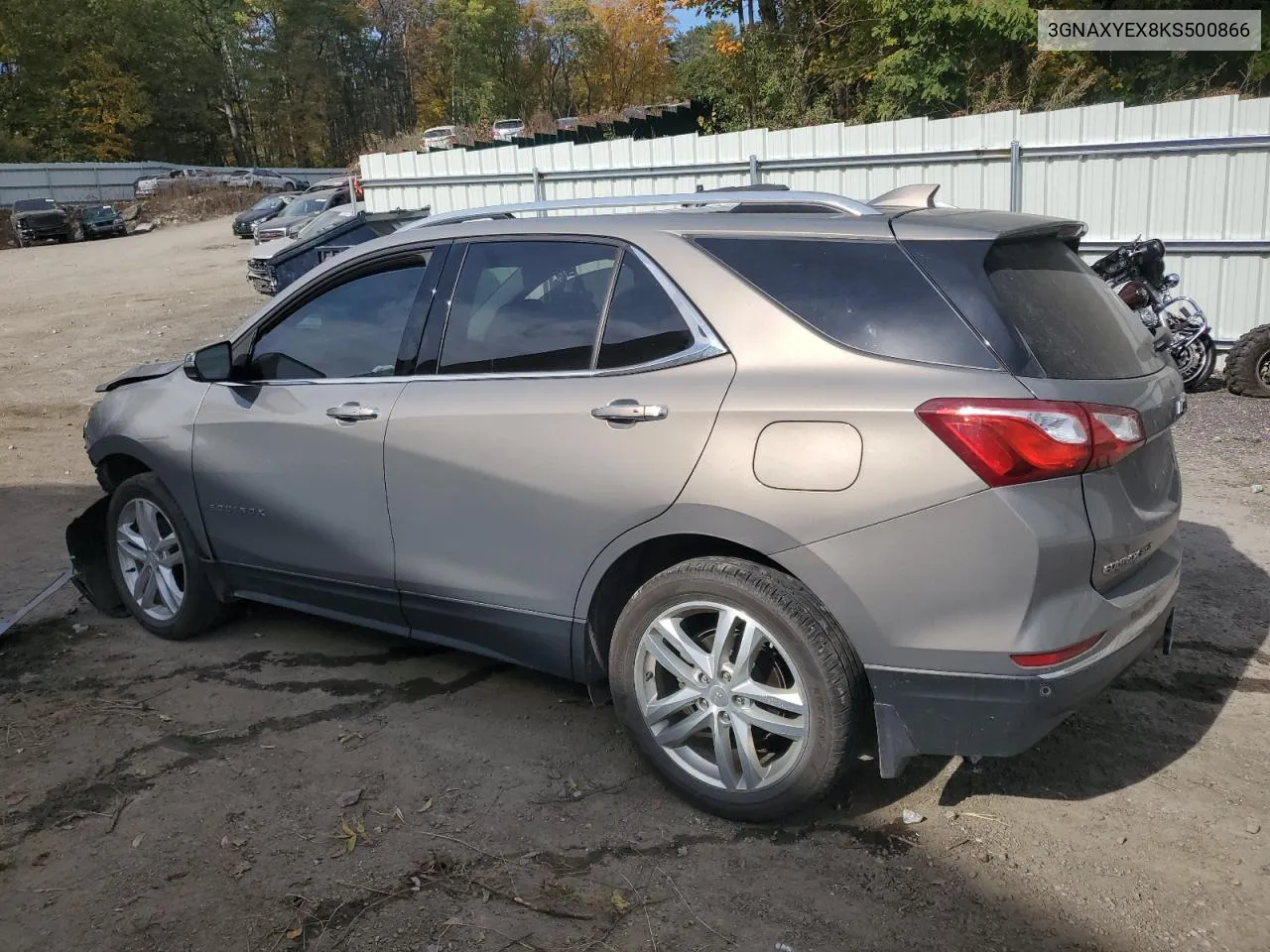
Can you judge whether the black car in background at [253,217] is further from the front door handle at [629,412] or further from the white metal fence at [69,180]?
the front door handle at [629,412]

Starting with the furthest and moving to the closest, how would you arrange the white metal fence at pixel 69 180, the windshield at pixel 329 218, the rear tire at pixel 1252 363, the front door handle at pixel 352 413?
1. the white metal fence at pixel 69 180
2. the windshield at pixel 329 218
3. the rear tire at pixel 1252 363
4. the front door handle at pixel 352 413

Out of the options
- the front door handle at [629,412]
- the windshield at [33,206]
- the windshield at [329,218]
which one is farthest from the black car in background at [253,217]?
the front door handle at [629,412]

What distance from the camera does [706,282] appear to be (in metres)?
3.24

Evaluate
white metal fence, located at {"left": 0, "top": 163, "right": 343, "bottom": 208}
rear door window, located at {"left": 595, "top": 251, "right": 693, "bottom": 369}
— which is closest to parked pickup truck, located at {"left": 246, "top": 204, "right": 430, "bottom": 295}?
rear door window, located at {"left": 595, "top": 251, "right": 693, "bottom": 369}

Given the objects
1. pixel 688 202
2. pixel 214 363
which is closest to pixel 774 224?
pixel 688 202

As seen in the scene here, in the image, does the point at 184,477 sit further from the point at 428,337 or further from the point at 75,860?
the point at 75,860

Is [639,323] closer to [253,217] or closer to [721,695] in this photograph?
[721,695]

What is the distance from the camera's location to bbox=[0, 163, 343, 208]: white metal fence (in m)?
42.7

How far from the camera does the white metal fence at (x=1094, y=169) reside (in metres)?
9.46

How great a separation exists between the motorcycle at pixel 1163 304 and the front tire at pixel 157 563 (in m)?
7.50

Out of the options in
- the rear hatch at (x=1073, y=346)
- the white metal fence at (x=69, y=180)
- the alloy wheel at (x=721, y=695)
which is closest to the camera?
the rear hatch at (x=1073, y=346)

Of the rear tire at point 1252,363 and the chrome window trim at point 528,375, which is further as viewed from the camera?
the rear tire at point 1252,363

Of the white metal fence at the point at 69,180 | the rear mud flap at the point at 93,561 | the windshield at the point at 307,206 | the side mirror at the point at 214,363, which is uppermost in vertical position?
the white metal fence at the point at 69,180

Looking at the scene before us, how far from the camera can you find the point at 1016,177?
10320mm
